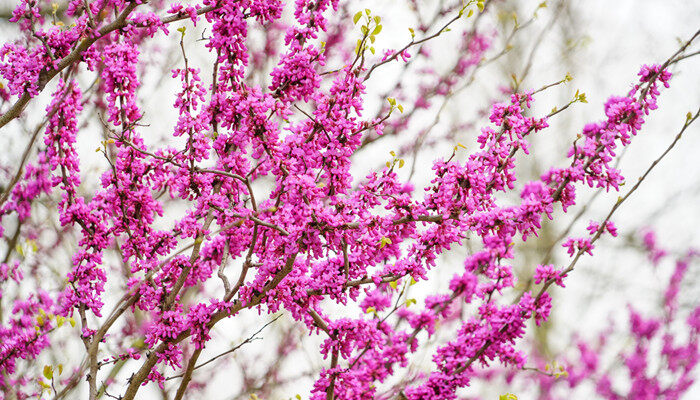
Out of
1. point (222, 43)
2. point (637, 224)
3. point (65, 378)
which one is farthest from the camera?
point (637, 224)

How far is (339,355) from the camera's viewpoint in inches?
124

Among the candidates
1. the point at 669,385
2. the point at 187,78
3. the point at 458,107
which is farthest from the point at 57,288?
the point at 458,107

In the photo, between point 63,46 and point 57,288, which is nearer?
point 63,46

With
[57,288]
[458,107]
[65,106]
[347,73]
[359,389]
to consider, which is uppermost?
[458,107]

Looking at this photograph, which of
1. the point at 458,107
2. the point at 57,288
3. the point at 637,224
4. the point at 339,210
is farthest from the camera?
the point at 458,107

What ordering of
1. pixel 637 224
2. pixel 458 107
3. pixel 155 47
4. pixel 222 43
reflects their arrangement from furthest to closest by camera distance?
pixel 458 107, pixel 637 224, pixel 155 47, pixel 222 43

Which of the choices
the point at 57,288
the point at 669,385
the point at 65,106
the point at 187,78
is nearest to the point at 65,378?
the point at 57,288

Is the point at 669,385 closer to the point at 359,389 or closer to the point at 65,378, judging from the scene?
the point at 359,389

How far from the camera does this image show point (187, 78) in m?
3.16

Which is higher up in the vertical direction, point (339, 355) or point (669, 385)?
point (669, 385)

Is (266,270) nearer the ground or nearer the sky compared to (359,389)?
nearer the sky

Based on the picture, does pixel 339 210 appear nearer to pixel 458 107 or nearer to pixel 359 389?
pixel 359 389

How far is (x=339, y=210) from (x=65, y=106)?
1528 mm

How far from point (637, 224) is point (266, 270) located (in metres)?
10.2
